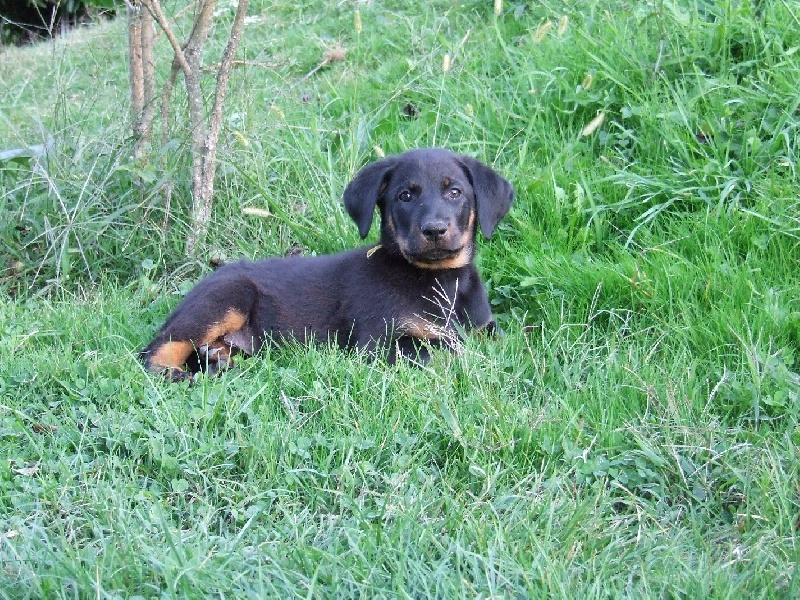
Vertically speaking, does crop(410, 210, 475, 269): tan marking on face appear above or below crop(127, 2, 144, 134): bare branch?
below

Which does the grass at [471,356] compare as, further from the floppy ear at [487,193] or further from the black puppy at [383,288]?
the floppy ear at [487,193]

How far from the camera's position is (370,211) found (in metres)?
4.52

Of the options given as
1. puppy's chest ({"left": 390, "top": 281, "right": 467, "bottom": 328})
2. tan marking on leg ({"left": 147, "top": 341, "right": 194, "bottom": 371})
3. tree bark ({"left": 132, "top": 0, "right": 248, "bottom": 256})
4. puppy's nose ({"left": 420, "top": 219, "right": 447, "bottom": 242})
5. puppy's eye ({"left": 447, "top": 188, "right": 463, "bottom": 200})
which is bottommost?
tan marking on leg ({"left": 147, "top": 341, "right": 194, "bottom": 371})

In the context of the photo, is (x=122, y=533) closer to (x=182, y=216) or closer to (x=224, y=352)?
(x=224, y=352)

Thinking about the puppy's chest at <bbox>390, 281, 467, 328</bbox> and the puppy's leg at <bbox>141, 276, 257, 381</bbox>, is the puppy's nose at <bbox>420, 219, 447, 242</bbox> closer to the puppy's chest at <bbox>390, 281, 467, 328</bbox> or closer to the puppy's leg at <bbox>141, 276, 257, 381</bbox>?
the puppy's chest at <bbox>390, 281, 467, 328</bbox>

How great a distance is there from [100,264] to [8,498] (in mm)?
2745

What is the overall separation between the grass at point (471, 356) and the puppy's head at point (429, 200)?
1.43ft

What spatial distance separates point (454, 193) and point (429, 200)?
0.15m

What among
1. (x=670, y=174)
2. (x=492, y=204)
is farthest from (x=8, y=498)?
(x=670, y=174)

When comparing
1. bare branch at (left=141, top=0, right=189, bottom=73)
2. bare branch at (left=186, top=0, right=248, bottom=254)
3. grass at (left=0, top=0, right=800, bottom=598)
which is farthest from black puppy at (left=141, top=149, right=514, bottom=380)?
bare branch at (left=141, top=0, right=189, bottom=73)

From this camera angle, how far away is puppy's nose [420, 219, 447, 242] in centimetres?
419

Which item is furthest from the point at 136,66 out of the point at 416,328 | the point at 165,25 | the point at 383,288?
the point at 416,328

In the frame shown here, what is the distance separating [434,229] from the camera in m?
4.19

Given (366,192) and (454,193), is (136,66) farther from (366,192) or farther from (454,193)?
(454,193)
